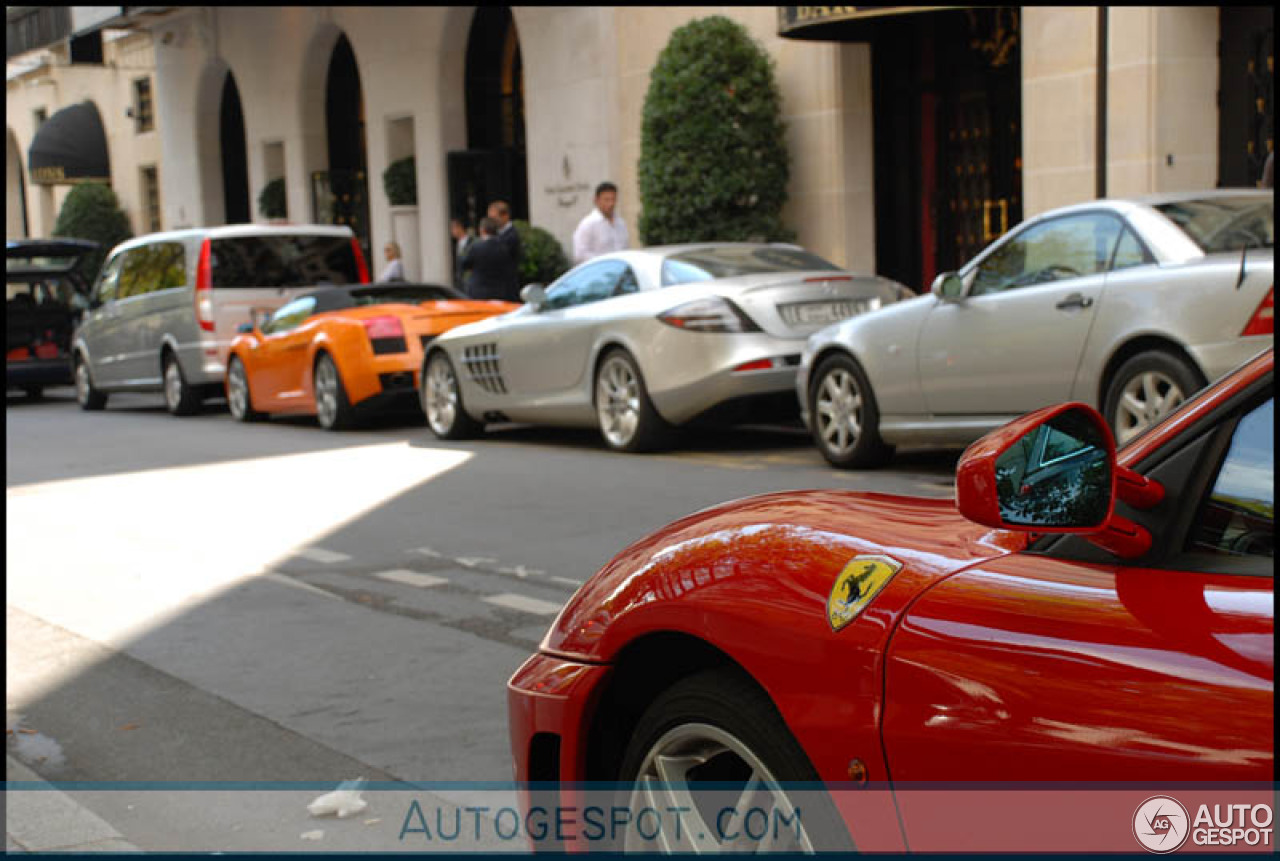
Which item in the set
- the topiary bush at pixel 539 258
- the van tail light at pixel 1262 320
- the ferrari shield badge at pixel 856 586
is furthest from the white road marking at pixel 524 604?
the topiary bush at pixel 539 258

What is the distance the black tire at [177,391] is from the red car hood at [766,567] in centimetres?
1584

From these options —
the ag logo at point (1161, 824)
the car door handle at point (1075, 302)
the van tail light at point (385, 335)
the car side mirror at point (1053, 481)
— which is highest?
the car side mirror at point (1053, 481)

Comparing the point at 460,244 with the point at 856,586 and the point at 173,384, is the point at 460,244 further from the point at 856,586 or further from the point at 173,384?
the point at 856,586

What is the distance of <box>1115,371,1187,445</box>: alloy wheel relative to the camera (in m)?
8.34

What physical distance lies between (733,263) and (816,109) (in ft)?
25.4

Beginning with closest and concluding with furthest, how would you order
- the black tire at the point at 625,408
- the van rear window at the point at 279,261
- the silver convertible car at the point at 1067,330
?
the silver convertible car at the point at 1067,330
the black tire at the point at 625,408
the van rear window at the point at 279,261

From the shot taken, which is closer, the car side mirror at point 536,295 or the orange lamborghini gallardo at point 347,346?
the car side mirror at point 536,295

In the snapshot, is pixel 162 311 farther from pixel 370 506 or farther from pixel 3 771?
pixel 3 771

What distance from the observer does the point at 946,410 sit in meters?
9.80

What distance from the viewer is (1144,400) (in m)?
8.48

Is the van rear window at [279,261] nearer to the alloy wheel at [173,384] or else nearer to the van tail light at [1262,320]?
the alloy wheel at [173,384]

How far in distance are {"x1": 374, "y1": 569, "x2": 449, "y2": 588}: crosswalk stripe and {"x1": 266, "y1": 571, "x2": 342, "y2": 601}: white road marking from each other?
0.33m

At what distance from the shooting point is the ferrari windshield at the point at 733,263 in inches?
468

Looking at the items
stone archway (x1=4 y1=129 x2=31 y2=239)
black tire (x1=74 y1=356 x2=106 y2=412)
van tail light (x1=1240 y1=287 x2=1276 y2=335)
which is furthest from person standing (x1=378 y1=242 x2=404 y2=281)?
stone archway (x1=4 y1=129 x2=31 y2=239)
